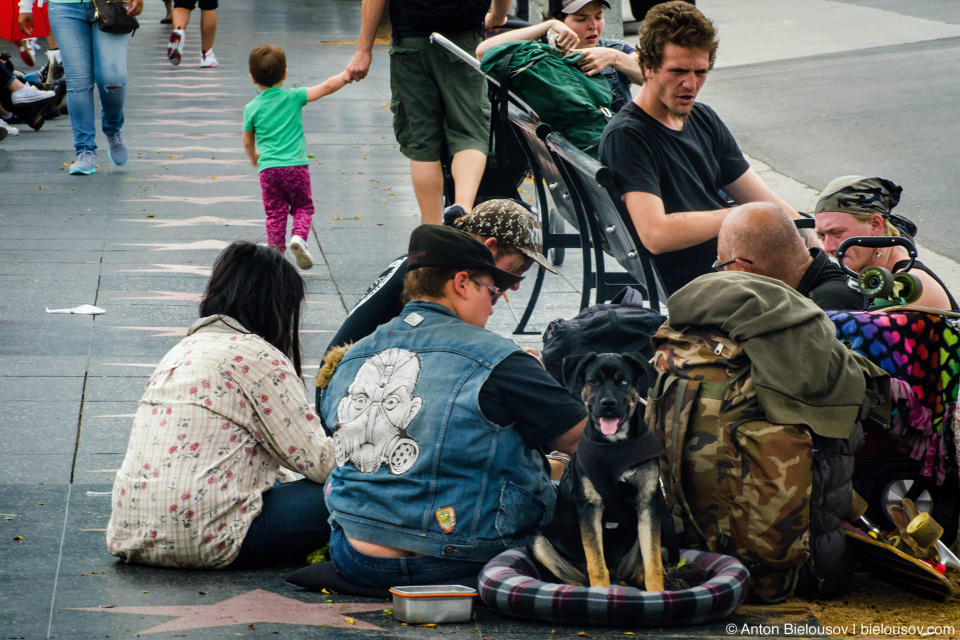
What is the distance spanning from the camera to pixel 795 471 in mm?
3230

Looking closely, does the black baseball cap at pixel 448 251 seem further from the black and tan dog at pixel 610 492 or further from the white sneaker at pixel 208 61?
the white sneaker at pixel 208 61

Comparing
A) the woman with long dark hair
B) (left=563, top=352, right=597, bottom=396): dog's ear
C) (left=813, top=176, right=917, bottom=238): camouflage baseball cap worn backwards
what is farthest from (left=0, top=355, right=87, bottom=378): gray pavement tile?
(left=813, top=176, right=917, bottom=238): camouflage baseball cap worn backwards

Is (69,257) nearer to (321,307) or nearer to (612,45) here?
(321,307)

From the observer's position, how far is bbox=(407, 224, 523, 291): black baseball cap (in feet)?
11.2

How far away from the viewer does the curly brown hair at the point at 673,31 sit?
474 centimetres

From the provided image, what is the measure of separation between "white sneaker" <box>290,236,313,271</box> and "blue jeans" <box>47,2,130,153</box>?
131 inches

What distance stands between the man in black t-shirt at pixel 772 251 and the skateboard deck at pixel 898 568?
87 cm

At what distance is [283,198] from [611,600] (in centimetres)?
507

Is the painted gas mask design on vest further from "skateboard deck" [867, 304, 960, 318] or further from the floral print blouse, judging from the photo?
"skateboard deck" [867, 304, 960, 318]

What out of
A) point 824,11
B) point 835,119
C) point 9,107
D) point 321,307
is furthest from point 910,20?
point 321,307

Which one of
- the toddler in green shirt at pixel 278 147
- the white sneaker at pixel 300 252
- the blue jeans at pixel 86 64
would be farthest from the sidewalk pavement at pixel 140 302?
the blue jeans at pixel 86 64

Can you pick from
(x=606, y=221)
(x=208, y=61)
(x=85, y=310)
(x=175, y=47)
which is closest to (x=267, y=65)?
(x=85, y=310)

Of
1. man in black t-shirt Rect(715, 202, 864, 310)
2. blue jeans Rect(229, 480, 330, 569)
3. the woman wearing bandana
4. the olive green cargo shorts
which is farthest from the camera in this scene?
the olive green cargo shorts

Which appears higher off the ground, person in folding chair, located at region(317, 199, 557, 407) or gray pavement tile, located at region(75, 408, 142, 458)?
person in folding chair, located at region(317, 199, 557, 407)
